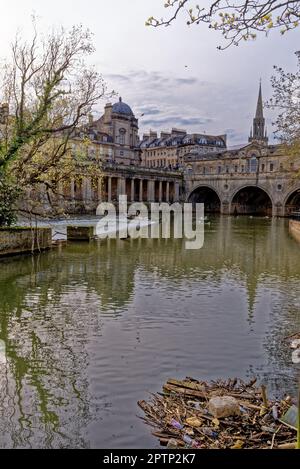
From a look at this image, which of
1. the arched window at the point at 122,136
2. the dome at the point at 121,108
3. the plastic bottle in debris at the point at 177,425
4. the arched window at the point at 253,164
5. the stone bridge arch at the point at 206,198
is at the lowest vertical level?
the plastic bottle in debris at the point at 177,425

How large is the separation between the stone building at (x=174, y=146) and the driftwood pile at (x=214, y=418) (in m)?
93.9

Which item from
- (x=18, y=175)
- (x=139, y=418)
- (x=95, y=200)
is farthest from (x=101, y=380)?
(x=95, y=200)

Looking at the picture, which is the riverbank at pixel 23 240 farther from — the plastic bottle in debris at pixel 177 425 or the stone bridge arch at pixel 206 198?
the stone bridge arch at pixel 206 198

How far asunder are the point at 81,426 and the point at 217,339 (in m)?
4.04

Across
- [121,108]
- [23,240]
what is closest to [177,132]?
[121,108]

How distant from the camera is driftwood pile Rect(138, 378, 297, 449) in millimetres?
5215

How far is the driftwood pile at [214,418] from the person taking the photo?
521 cm

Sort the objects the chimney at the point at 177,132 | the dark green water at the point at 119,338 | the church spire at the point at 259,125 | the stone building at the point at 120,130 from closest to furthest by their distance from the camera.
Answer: the dark green water at the point at 119,338
the stone building at the point at 120,130
the church spire at the point at 259,125
the chimney at the point at 177,132

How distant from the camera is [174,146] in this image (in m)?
108

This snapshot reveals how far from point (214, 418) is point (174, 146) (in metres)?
105

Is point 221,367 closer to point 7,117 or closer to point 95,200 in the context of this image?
point 7,117

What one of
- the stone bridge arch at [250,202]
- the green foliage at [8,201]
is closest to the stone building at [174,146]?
the stone bridge arch at [250,202]

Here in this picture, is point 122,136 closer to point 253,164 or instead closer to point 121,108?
point 121,108

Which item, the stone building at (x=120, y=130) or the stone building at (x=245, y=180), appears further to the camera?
the stone building at (x=120, y=130)
